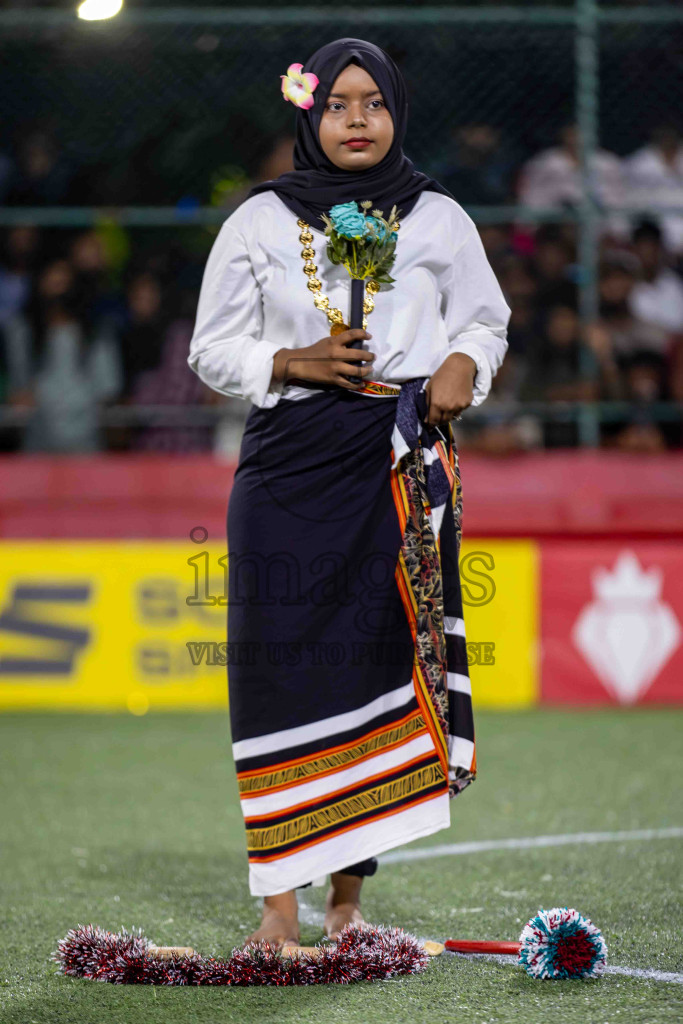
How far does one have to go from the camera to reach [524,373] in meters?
8.11

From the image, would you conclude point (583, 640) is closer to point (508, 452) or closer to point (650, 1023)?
point (508, 452)

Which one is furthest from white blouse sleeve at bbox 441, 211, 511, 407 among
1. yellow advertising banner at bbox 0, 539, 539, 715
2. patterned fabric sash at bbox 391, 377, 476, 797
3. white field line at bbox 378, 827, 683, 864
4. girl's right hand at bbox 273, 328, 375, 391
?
yellow advertising banner at bbox 0, 539, 539, 715

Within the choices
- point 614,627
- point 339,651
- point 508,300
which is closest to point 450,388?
point 339,651

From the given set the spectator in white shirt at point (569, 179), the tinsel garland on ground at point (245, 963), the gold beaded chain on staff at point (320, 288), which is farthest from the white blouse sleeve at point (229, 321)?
the spectator in white shirt at point (569, 179)

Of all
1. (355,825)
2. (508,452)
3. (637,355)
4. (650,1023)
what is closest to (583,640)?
(508,452)

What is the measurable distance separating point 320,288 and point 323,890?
5.49ft

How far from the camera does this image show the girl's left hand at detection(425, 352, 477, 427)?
3139 mm

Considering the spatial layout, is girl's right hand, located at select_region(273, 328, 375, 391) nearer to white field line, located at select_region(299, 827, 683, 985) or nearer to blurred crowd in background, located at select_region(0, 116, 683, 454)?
white field line, located at select_region(299, 827, 683, 985)

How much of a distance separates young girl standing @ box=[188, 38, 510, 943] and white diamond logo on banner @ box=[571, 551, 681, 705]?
4147mm

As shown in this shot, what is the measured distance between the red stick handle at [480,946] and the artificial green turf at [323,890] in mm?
67

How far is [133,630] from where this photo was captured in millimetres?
7406

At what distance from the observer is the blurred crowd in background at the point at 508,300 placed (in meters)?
8.08

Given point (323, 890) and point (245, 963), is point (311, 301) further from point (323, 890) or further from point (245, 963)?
point (323, 890)

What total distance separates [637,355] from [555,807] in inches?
149
